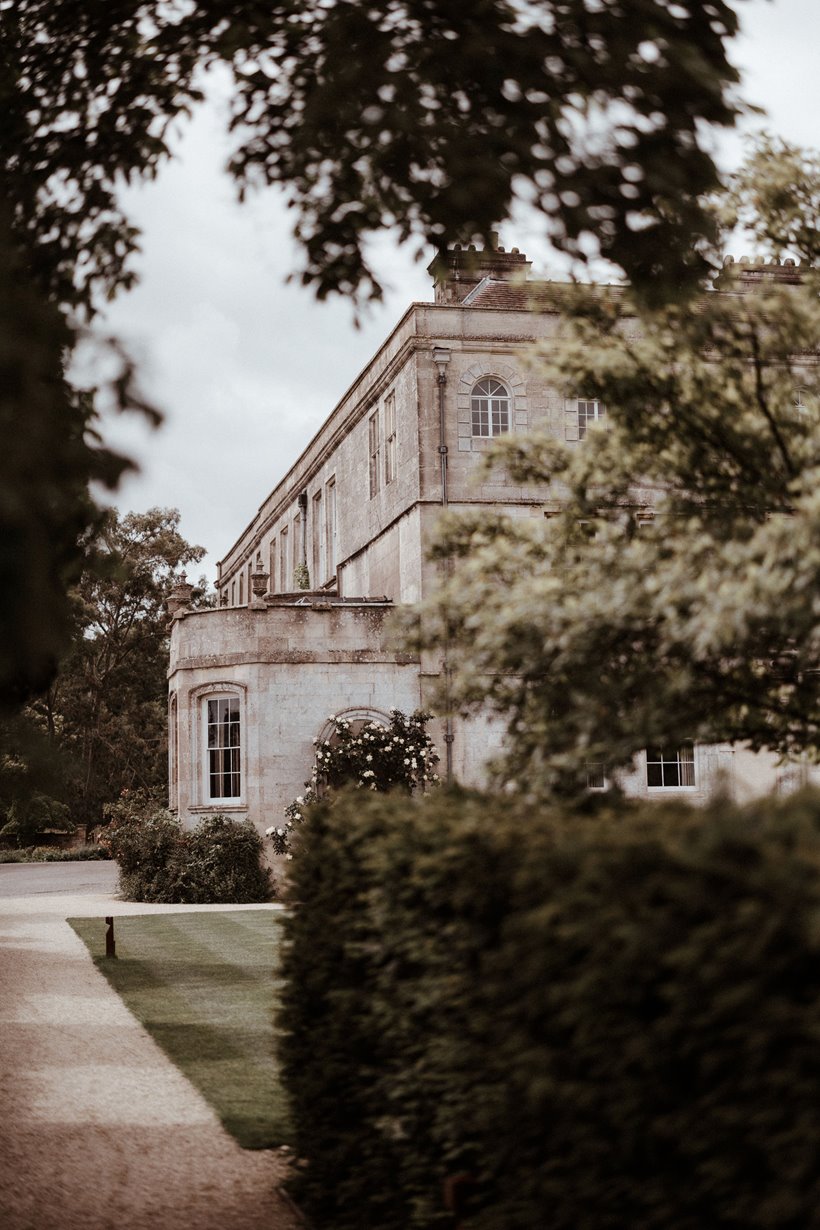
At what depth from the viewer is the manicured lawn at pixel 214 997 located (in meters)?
9.30

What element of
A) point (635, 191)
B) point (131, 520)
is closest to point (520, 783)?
point (635, 191)

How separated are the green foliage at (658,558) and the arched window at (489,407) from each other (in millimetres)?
20798

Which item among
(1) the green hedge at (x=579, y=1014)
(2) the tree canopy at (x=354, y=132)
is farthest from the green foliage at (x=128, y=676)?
(1) the green hedge at (x=579, y=1014)

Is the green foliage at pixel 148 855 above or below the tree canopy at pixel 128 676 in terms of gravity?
below

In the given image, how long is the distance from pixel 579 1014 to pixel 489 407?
2623cm

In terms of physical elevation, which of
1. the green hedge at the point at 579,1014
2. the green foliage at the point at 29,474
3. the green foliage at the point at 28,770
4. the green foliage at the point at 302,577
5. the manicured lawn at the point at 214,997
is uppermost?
the green foliage at the point at 302,577

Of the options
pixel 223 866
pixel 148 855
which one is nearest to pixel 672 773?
pixel 223 866

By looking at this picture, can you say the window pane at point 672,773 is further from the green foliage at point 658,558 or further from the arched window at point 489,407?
the green foliage at point 658,558

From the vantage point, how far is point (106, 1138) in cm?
838

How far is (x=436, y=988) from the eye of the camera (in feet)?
15.8

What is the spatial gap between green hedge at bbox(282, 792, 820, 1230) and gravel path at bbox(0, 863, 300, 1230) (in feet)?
4.37

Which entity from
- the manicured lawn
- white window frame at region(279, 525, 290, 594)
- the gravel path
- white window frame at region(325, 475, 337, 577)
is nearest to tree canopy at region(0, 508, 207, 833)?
white window frame at region(279, 525, 290, 594)

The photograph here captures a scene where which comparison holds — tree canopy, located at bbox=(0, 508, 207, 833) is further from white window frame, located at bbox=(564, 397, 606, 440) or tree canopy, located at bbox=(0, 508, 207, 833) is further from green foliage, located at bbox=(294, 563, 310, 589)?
white window frame, located at bbox=(564, 397, 606, 440)

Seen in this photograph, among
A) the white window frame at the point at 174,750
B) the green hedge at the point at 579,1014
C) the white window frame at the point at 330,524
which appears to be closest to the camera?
the green hedge at the point at 579,1014
